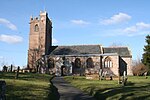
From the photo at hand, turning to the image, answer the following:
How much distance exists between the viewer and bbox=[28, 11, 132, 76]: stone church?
2601 inches

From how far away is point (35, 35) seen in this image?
232ft

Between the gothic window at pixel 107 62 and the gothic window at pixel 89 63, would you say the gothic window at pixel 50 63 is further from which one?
the gothic window at pixel 107 62

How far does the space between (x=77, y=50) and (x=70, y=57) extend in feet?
10.4

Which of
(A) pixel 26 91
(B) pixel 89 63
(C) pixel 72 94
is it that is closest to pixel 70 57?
(B) pixel 89 63

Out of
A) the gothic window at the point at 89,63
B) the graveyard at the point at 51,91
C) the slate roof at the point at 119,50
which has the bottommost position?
the graveyard at the point at 51,91

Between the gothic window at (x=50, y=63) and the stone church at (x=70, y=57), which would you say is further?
the gothic window at (x=50, y=63)

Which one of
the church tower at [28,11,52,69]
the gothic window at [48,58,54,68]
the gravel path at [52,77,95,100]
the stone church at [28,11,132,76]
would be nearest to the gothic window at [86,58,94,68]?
the stone church at [28,11,132,76]

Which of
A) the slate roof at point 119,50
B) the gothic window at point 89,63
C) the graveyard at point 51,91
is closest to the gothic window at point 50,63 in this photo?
the gothic window at point 89,63

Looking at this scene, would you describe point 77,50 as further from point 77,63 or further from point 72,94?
point 72,94

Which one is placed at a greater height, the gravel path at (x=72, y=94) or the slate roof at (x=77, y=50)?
the slate roof at (x=77, y=50)

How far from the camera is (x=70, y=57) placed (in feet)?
220

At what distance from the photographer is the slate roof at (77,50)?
67.6 metres

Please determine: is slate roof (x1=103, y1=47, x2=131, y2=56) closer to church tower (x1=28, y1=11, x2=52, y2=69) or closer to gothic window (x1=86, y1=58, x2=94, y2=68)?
gothic window (x1=86, y1=58, x2=94, y2=68)

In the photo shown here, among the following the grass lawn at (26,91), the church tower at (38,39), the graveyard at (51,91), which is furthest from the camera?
the church tower at (38,39)
